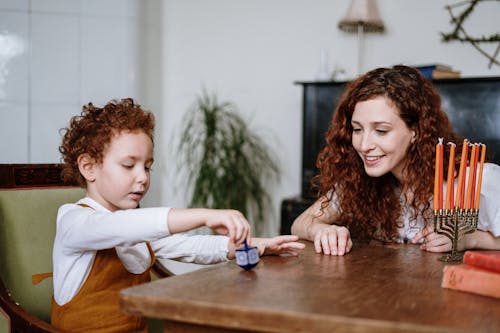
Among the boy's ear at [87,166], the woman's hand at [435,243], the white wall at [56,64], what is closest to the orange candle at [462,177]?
the woman's hand at [435,243]

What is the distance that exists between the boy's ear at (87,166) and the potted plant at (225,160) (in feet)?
8.03

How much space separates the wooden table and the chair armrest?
0.45 m

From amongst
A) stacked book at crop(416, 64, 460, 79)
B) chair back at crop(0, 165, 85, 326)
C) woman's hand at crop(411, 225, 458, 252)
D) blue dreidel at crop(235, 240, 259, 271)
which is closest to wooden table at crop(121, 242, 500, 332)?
blue dreidel at crop(235, 240, 259, 271)

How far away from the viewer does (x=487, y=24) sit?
388cm

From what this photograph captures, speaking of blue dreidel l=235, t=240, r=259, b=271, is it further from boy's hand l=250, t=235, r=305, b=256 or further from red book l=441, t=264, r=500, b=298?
red book l=441, t=264, r=500, b=298

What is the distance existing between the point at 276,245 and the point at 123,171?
0.45 meters

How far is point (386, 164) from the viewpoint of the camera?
6.39 ft

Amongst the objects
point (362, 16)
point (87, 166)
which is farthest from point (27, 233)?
point (362, 16)

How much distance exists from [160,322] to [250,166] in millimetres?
2539

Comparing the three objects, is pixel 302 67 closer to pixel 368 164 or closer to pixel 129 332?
pixel 368 164

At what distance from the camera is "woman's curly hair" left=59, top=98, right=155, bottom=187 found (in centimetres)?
168

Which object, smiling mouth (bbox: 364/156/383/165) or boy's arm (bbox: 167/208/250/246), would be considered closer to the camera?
boy's arm (bbox: 167/208/250/246)

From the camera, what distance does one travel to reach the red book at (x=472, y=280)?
1115 mm

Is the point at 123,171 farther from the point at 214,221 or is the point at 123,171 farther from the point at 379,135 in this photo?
the point at 379,135
